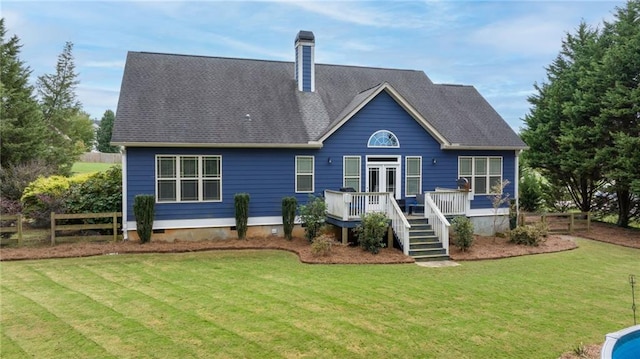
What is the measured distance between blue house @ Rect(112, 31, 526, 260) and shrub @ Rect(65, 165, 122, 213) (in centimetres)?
110

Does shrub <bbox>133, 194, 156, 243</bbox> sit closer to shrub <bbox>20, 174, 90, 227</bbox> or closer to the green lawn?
shrub <bbox>20, 174, 90, 227</bbox>

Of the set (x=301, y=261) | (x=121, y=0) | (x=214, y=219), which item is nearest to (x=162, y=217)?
(x=214, y=219)

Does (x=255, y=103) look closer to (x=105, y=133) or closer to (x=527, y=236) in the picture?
(x=527, y=236)

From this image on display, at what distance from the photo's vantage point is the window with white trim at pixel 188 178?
14.1 metres

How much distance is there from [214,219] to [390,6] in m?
10.6

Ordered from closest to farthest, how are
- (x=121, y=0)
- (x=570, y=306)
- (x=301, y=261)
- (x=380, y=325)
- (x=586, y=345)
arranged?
1. (x=586, y=345)
2. (x=380, y=325)
3. (x=570, y=306)
4. (x=301, y=261)
5. (x=121, y=0)

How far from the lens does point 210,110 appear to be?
15555 millimetres

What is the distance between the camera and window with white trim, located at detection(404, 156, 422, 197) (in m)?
16.4

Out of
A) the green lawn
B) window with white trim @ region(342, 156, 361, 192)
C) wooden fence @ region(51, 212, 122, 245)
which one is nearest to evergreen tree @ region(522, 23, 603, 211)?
window with white trim @ region(342, 156, 361, 192)

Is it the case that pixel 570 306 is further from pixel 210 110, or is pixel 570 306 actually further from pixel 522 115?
pixel 522 115

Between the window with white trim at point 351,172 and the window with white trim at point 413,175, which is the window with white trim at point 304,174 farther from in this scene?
the window with white trim at point 413,175

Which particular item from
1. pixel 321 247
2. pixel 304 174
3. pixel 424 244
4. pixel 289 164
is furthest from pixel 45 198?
pixel 424 244

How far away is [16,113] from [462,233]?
23930 mm

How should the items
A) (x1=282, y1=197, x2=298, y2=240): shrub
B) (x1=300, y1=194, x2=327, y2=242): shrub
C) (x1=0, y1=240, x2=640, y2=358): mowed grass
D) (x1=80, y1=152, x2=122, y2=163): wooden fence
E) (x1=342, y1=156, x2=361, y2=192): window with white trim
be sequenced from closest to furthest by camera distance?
1. (x1=0, y1=240, x2=640, y2=358): mowed grass
2. (x1=300, y1=194, x2=327, y2=242): shrub
3. (x1=282, y1=197, x2=298, y2=240): shrub
4. (x1=342, y1=156, x2=361, y2=192): window with white trim
5. (x1=80, y1=152, x2=122, y2=163): wooden fence
